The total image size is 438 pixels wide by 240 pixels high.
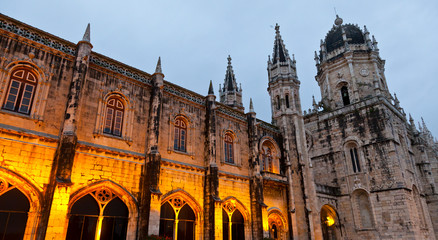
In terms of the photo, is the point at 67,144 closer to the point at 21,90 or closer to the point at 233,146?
the point at 21,90

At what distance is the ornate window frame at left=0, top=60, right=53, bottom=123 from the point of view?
11.2 metres

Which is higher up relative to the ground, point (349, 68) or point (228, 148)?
point (349, 68)

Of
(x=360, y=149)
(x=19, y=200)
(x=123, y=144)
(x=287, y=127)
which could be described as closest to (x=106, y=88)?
(x=123, y=144)

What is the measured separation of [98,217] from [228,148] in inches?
357

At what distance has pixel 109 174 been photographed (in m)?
12.7

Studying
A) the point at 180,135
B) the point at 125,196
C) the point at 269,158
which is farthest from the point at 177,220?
the point at 269,158

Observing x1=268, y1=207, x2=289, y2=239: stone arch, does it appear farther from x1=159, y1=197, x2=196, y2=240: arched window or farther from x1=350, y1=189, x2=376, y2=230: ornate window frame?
x1=350, y1=189, x2=376, y2=230: ornate window frame

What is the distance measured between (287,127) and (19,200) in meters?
17.9

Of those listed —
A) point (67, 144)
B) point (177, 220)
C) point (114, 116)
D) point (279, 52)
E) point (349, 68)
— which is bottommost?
point (177, 220)

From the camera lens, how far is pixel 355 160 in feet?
86.0

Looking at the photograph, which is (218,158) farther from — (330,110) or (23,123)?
(330,110)

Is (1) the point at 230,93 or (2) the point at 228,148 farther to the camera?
(1) the point at 230,93

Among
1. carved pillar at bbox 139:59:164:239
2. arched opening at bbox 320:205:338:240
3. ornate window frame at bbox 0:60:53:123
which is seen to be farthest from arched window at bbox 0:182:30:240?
arched opening at bbox 320:205:338:240

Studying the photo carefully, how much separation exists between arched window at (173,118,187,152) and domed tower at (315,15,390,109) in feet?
62.7
